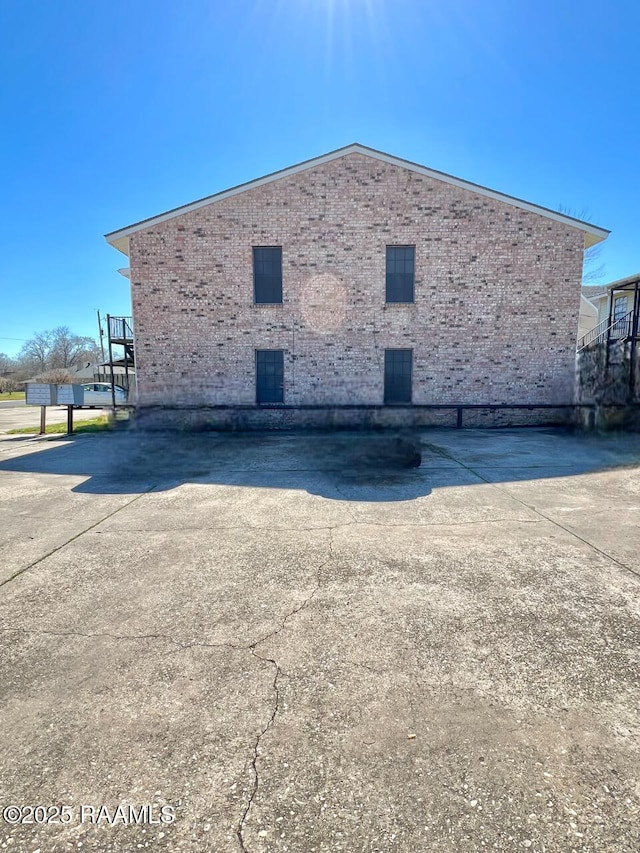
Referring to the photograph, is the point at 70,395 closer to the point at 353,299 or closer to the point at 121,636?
the point at 353,299

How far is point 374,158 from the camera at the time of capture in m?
12.8

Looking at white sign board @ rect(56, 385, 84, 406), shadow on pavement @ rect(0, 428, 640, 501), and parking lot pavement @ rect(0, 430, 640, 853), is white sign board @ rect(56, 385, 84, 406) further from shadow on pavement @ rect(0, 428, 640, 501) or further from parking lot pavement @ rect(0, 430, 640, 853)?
parking lot pavement @ rect(0, 430, 640, 853)

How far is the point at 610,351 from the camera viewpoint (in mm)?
13492

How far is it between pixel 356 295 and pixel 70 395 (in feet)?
30.1

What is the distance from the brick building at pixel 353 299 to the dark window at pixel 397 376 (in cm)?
5

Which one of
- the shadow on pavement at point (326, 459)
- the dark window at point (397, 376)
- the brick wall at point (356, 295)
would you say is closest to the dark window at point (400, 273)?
the brick wall at point (356, 295)

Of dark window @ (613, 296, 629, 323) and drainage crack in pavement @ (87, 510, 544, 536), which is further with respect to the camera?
dark window @ (613, 296, 629, 323)

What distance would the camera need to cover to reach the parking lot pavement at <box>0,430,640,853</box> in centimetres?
149

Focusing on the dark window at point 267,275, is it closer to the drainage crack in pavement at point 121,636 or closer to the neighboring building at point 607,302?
the drainage crack in pavement at point 121,636

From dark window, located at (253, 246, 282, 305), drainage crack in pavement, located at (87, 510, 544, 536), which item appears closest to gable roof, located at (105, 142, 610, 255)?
dark window, located at (253, 246, 282, 305)

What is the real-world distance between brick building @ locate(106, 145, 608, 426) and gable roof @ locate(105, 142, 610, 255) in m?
0.04

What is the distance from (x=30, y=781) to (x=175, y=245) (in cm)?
1397

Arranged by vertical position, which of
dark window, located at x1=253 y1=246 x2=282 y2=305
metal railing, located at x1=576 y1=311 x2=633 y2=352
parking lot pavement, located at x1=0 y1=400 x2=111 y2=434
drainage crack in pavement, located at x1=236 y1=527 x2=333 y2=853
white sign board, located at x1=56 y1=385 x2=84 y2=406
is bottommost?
parking lot pavement, located at x1=0 y1=400 x2=111 y2=434

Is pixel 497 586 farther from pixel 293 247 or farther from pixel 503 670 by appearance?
pixel 293 247
